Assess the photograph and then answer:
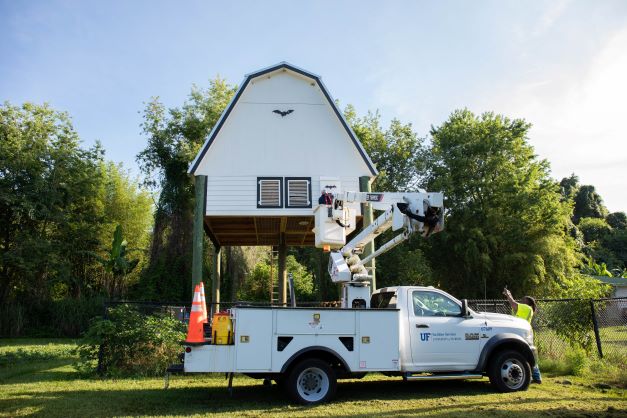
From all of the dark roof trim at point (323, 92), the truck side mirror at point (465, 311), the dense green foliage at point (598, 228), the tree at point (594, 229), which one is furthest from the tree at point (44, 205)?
the tree at point (594, 229)

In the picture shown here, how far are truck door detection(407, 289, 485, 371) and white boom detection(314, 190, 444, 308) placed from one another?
102 centimetres

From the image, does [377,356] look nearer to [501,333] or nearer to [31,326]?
[501,333]

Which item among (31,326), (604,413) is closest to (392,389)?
(604,413)

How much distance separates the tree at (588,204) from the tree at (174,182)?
181 feet

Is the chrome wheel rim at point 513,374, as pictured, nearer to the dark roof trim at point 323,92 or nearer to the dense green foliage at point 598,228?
the dark roof trim at point 323,92

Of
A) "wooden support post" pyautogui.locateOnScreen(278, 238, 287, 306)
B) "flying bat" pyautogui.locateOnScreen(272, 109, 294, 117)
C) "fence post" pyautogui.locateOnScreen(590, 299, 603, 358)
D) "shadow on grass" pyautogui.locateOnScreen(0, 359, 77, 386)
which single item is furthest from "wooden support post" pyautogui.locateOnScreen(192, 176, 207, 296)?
"fence post" pyautogui.locateOnScreen(590, 299, 603, 358)

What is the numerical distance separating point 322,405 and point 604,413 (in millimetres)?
4462

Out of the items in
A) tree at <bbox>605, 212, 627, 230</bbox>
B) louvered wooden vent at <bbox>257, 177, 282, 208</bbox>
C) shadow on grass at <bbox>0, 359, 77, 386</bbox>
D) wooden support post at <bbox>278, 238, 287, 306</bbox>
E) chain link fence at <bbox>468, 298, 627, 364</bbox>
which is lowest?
shadow on grass at <bbox>0, 359, 77, 386</bbox>

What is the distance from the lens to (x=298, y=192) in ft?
50.5

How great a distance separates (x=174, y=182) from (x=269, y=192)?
20.6 metres

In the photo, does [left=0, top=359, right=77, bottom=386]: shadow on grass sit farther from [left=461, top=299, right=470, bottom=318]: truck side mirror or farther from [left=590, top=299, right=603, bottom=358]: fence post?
[left=590, top=299, right=603, bottom=358]: fence post

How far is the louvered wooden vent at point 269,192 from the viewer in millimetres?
15242

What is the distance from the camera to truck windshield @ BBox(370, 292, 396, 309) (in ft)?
32.8

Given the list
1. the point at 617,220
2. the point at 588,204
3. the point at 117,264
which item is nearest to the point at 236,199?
the point at 117,264
